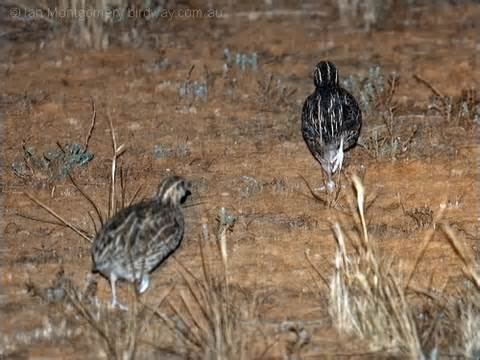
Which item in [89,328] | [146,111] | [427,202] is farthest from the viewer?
[146,111]

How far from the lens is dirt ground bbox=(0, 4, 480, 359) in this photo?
9188 millimetres

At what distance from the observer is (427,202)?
10383 mm

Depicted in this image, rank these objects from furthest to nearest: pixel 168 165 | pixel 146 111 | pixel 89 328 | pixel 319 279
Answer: pixel 146 111 < pixel 168 165 < pixel 319 279 < pixel 89 328

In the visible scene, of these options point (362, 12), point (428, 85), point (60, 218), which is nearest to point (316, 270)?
point (60, 218)

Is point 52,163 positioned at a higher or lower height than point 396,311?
higher

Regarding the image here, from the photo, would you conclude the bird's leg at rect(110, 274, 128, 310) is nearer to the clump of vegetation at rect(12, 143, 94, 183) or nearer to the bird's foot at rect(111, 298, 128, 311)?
the bird's foot at rect(111, 298, 128, 311)

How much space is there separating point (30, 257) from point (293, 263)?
2.05 m

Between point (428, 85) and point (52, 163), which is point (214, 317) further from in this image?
point (428, 85)

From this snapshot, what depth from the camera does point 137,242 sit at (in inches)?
337

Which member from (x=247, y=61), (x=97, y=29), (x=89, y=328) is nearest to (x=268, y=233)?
(x=89, y=328)

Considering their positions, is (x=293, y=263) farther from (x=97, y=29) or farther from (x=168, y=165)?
(x=97, y=29)

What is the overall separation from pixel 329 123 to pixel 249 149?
1.20 meters

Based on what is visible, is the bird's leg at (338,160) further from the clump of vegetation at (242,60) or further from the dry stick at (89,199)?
the clump of vegetation at (242,60)

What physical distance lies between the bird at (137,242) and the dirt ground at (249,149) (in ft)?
0.88
